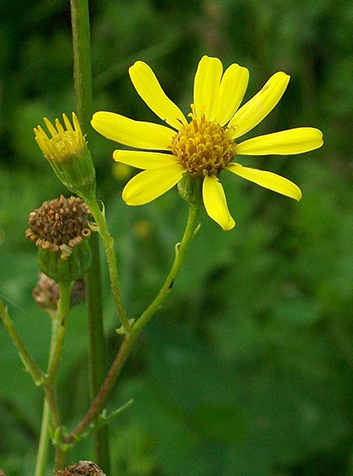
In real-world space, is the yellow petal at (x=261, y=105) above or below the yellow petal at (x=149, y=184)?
above

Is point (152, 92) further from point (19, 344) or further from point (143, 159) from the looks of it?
point (19, 344)

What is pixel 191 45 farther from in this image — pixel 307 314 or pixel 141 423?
pixel 141 423

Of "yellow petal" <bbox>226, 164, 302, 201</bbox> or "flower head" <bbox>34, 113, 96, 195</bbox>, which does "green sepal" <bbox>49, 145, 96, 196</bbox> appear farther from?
"yellow petal" <bbox>226, 164, 302, 201</bbox>

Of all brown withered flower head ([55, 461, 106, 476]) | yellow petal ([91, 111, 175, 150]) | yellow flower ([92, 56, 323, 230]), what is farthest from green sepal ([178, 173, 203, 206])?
brown withered flower head ([55, 461, 106, 476])

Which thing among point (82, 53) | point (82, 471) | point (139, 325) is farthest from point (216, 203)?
point (82, 471)

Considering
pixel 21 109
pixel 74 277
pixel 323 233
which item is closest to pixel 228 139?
pixel 74 277

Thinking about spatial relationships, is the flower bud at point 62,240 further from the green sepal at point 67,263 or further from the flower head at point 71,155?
the flower head at point 71,155

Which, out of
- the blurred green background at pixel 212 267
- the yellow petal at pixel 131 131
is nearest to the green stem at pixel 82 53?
the yellow petal at pixel 131 131
